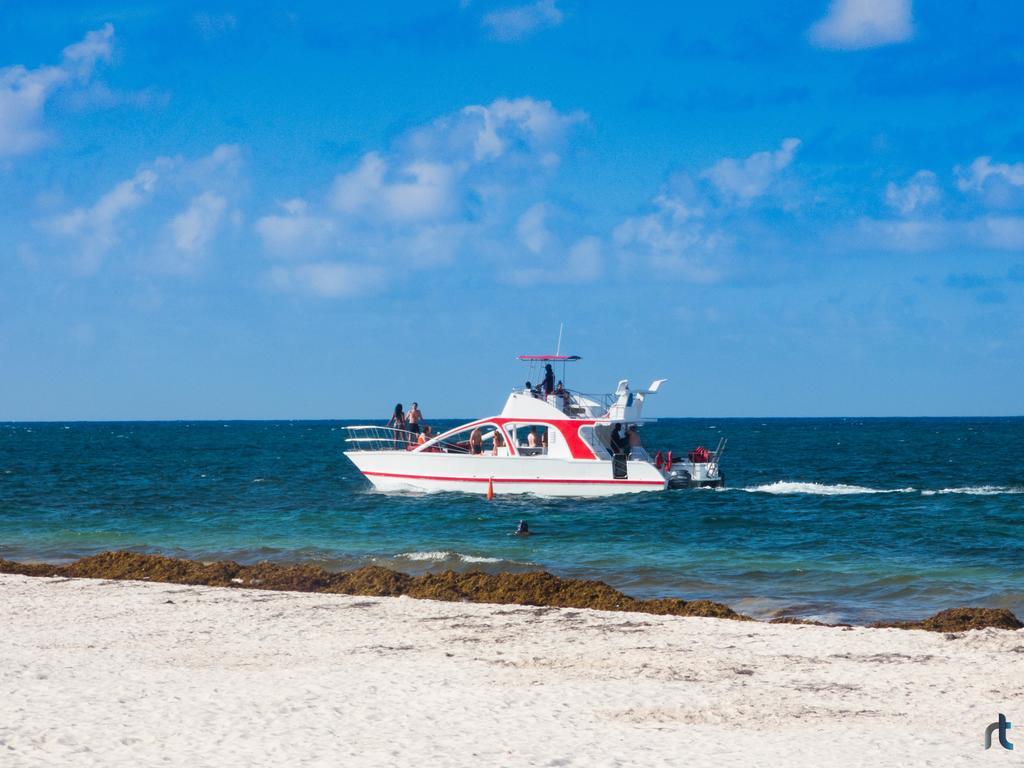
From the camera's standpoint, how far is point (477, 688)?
11766 millimetres

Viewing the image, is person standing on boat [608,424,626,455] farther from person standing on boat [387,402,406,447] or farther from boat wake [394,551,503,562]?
boat wake [394,551,503,562]

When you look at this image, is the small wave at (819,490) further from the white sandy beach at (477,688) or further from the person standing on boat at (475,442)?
the white sandy beach at (477,688)

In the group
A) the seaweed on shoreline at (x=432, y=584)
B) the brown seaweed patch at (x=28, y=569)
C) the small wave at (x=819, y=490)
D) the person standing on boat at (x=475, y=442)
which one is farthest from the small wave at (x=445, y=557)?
the small wave at (x=819, y=490)

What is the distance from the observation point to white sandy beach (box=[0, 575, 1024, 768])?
9.48 m

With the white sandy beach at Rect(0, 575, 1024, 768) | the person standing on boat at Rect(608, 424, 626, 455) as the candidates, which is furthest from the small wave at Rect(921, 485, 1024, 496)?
the white sandy beach at Rect(0, 575, 1024, 768)

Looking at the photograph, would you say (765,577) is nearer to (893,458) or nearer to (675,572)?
(675,572)

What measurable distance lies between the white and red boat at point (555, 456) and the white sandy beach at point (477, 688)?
17718 mm

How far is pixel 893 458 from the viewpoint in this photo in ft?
225

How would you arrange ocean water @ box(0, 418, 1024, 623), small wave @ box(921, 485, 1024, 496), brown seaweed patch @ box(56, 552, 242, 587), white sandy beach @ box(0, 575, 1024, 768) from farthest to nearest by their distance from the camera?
small wave @ box(921, 485, 1024, 496) → ocean water @ box(0, 418, 1024, 623) → brown seaweed patch @ box(56, 552, 242, 587) → white sandy beach @ box(0, 575, 1024, 768)

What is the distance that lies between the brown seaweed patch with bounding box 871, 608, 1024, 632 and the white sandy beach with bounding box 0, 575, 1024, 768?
2.87 ft

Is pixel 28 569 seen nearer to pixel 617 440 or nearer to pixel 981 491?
pixel 617 440

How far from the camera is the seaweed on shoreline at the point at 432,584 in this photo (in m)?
16.1

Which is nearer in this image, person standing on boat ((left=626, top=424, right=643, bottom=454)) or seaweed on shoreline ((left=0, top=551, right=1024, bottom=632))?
seaweed on shoreline ((left=0, top=551, right=1024, bottom=632))

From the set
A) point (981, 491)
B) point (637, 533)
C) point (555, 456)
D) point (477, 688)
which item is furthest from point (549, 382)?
point (477, 688)
